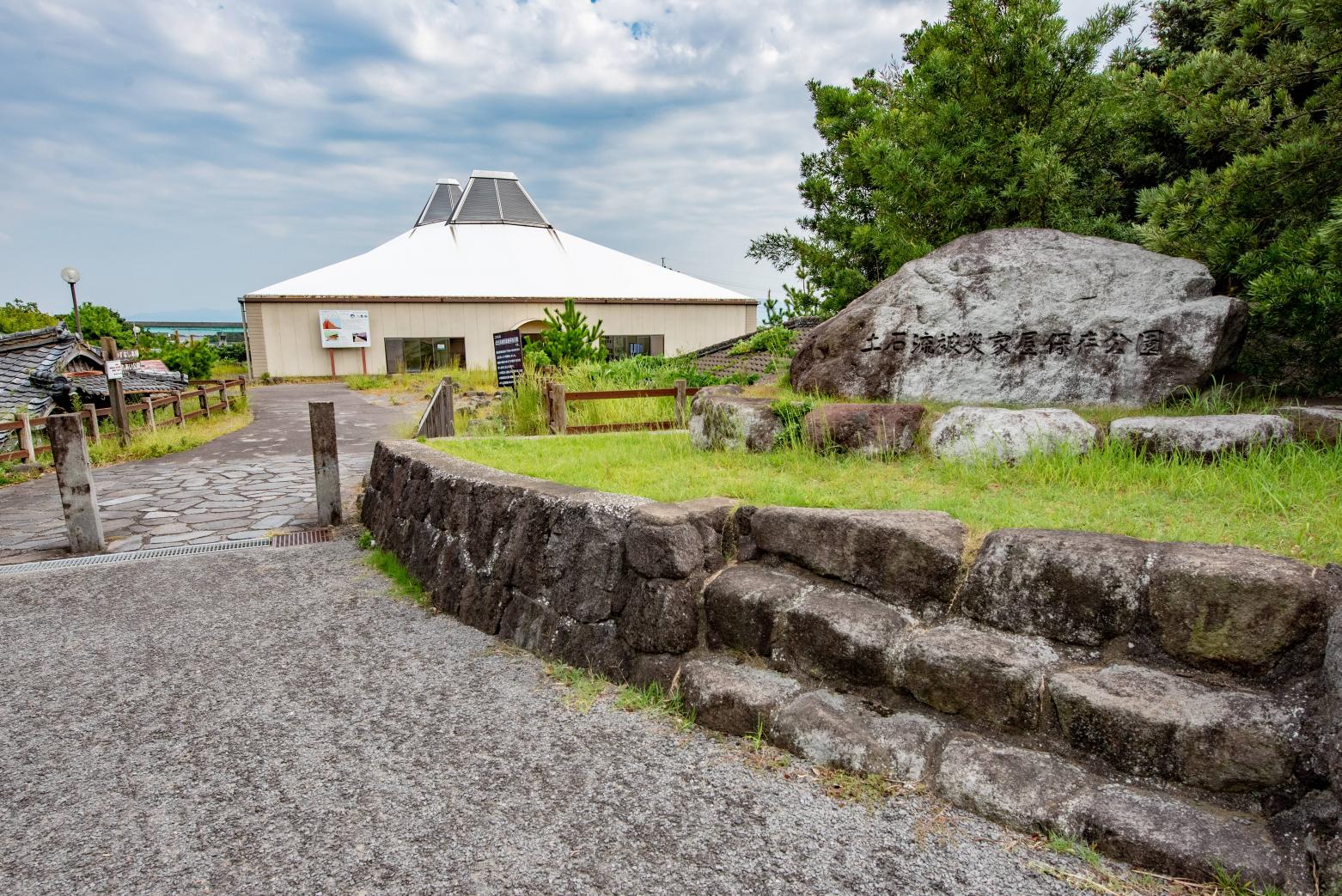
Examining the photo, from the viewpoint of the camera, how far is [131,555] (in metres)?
6.00

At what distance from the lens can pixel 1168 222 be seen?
5625 mm

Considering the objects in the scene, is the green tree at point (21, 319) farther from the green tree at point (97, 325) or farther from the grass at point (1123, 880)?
the grass at point (1123, 880)

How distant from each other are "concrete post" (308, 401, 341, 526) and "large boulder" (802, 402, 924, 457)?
4.22 meters

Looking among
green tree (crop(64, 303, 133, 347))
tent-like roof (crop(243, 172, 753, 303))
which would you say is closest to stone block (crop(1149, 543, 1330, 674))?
tent-like roof (crop(243, 172, 753, 303))

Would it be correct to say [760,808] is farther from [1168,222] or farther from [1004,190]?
[1004,190]

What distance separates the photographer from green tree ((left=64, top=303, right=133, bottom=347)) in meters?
25.4

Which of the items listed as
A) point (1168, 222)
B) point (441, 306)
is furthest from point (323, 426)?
point (441, 306)

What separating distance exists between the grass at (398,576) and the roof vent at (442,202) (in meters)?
29.6

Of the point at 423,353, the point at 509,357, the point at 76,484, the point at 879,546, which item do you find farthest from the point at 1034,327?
the point at 423,353

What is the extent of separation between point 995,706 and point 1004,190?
5401 millimetres

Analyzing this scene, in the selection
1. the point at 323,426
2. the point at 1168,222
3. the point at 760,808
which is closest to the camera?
the point at 760,808

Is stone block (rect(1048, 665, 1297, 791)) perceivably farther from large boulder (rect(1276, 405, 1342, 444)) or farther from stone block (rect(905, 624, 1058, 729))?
large boulder (rect(1276, 405, 1342, 444))

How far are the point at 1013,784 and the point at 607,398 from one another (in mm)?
7118

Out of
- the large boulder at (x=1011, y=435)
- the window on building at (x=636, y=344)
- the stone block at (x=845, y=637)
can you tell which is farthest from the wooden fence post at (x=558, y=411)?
the window on building at (x=636, y=344)
